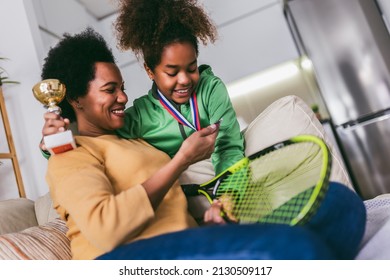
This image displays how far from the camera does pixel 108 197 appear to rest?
23.2 inches

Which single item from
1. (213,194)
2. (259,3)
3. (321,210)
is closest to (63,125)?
(213,194)

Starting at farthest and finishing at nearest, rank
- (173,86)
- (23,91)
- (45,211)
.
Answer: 1. (23,91)
2. (45,211)
3. (173,86)

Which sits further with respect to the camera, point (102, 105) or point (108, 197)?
point (102, 105)

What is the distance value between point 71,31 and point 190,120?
1794 mm

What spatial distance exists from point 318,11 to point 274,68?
0.54 metres

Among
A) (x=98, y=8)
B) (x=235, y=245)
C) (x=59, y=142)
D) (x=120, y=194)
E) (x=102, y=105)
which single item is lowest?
(x=235, y=245)

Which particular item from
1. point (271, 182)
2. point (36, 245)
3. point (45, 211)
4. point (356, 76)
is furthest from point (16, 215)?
point (356, 76)

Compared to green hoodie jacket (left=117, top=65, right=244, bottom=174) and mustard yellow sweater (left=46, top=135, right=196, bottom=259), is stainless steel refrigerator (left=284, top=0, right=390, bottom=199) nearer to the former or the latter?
green hoodie jacket (left=117, top=65, right=244, bottom=174)

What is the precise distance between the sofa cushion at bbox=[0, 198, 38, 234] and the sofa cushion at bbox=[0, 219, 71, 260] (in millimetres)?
184

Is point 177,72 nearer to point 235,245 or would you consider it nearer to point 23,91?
point 235,245

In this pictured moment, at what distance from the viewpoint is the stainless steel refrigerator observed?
2352mm

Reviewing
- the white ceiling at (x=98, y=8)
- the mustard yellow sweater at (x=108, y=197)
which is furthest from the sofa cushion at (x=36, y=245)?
the white ceiling at (x=98, y=8)

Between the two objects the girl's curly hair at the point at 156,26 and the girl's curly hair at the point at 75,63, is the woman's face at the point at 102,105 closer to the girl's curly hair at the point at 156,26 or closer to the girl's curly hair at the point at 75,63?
the girl's curly hair at the point at 75,63
